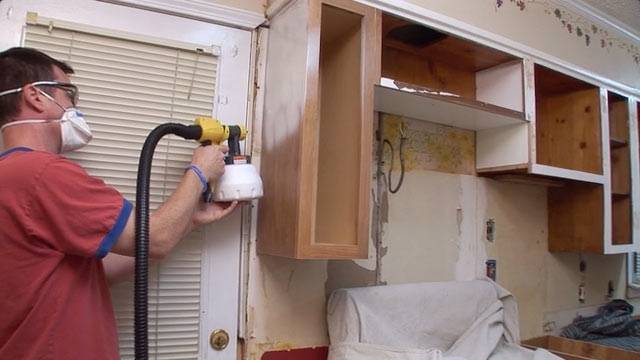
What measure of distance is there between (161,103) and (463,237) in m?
1.38

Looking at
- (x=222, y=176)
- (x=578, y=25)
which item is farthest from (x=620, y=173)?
(x=222, y=176)

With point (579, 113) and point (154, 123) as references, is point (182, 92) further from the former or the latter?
point (579, 113)

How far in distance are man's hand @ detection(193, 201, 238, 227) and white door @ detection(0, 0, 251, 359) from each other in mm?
131

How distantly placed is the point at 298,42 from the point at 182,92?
38 centimetres

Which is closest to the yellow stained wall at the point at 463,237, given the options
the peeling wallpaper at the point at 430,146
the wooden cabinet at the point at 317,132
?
the peeling wallpaper at the point at 430,146

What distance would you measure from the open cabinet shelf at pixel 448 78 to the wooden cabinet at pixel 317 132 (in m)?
0.19

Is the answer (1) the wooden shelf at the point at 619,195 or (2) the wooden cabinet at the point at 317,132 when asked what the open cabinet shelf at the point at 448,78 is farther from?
(1) the wooden shelf at the point at 619,195

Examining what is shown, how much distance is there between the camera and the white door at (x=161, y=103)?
117cm

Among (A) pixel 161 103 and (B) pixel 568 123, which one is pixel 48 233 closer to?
(A) pixel 161 103

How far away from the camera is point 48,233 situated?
0.85m

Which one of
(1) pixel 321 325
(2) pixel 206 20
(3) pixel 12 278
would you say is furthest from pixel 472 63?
(3) pixel 12 278

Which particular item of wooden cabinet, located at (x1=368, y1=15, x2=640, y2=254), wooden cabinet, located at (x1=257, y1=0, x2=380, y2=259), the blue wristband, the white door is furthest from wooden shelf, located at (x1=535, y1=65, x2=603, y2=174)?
the blue wristband

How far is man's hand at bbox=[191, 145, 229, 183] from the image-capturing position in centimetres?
108

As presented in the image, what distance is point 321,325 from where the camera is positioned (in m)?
1.46
